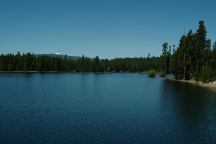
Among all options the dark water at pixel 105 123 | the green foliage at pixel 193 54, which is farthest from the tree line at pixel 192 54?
the dark water at pixel 105 123

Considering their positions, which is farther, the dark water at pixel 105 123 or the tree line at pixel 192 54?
the tree line at pixel 192 54

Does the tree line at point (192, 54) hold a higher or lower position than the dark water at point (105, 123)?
higher

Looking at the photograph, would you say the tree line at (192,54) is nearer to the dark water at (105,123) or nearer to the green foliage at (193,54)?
the green foliage at (193,54)

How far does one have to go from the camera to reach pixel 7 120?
144ft

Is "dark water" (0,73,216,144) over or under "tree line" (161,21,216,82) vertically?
under

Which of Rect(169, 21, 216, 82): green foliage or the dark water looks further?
Rect(169, 21, 216, 82): green foliage

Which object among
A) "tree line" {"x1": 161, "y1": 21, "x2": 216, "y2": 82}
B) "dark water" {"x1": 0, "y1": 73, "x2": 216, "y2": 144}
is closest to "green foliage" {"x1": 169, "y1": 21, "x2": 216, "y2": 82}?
"tree line" {"x1": 161, "y1": 21, "x2": 216, "y2": 82}

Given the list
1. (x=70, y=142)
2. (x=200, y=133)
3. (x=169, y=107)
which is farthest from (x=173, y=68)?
(x=70, y=142)

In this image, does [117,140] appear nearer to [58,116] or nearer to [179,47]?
[58,116]

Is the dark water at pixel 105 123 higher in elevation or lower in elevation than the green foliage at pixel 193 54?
lower

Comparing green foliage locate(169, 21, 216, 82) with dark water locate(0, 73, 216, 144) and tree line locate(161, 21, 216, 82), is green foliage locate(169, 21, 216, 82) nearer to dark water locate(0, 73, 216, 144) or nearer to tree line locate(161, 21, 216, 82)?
tree line locate(161, 21, 216, 82)

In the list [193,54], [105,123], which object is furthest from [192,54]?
[105,123]

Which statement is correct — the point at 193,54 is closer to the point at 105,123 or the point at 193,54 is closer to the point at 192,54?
the point at 192,54

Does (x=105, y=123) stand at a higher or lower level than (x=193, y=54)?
lower
